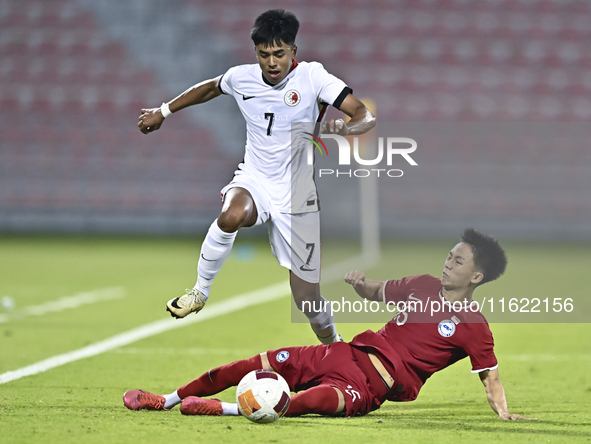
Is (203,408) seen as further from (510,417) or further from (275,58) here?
(275,58)

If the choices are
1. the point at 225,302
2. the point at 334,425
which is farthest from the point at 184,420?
the point at 225,302

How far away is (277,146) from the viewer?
485cm

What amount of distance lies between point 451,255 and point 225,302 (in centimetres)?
464

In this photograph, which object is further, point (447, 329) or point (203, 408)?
point (447, 329)

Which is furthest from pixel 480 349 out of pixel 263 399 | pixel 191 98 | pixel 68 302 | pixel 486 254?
pixel 68 302

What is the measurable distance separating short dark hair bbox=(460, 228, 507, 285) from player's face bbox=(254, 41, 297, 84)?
4.35ft

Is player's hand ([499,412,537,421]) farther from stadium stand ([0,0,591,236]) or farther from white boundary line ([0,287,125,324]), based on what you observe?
stadium stand ([0,0,591,236])

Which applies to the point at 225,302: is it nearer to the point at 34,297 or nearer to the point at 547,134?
the point at 34,297

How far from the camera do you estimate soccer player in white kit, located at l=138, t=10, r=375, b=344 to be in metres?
4.59

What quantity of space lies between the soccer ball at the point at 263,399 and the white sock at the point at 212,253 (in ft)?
2.91

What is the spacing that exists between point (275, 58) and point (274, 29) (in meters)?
0.15

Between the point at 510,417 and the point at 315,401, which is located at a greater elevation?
the point at 315,401

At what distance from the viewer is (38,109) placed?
15.4 m

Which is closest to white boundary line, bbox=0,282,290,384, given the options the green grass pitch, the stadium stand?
the green grass pitch
